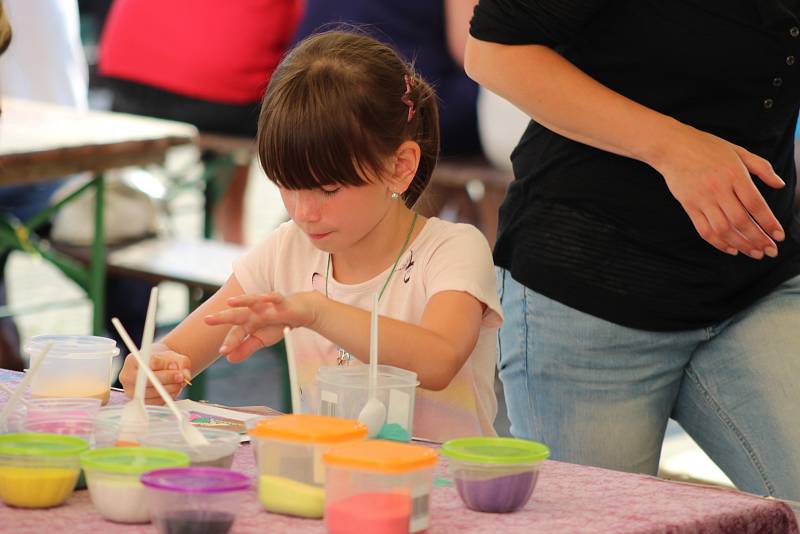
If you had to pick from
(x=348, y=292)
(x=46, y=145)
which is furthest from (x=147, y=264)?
(x=348, y=292)

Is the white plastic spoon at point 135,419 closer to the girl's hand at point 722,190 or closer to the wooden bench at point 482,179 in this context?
the girl's hand at point 722,190

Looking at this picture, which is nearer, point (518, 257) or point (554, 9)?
point (554, 9)

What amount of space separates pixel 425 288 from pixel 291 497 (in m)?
0.73

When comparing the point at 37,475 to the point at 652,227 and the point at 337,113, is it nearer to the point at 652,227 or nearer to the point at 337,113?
the point at 337,113

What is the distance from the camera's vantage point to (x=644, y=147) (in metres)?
1.72

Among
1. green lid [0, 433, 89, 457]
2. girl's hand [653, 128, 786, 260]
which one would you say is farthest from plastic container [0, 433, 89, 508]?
girl's hand [653, 128, 786, 260]

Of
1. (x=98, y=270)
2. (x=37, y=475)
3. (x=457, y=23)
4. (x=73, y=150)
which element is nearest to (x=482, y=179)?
(x=457, y=23)

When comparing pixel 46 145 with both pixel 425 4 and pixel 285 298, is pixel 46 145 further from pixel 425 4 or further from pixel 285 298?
pixel 285 298

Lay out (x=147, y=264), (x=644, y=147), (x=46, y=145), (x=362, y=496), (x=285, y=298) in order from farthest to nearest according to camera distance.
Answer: (x=147, y=264), (x=46, y=145), (x=644, y=147), (x=285, y=298), (x=362, y=496)

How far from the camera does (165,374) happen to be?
1.66 meters

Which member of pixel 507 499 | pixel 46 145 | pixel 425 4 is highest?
pixel 425 4

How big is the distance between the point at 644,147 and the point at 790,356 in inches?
14.2

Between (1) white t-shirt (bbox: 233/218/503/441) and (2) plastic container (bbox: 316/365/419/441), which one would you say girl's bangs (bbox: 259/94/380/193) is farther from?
(2) plastic container (bbox: 316/365/419/441)

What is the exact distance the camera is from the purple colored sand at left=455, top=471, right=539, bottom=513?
1.22 metres
